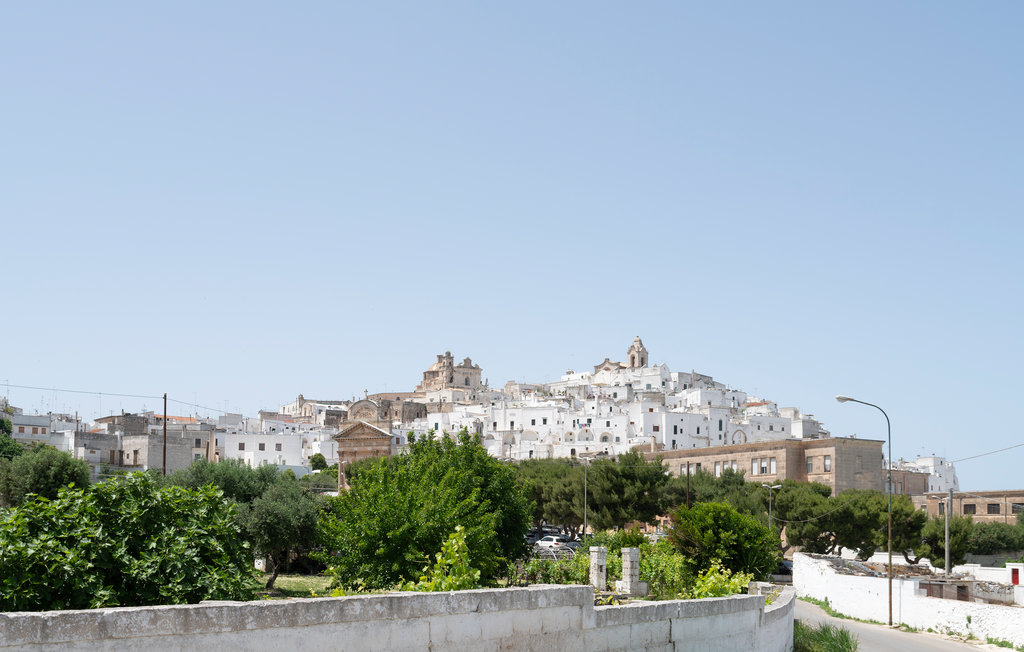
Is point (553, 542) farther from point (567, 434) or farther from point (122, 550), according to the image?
point (567, 434)

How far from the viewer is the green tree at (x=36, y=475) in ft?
139

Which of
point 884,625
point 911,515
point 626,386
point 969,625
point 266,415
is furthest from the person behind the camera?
point 266,415

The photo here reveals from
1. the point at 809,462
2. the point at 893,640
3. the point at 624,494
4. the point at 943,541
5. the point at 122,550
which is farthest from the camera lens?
the point at 809,462

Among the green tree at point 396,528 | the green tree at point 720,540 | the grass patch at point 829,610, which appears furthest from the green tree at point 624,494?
the green tree at point 396,528

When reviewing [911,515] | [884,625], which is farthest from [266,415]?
[884,625]

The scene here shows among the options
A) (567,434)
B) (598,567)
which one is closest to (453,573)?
(598,567)

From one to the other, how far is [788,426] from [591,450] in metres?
24.1

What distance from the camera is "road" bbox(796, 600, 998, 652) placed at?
26594 millimetres

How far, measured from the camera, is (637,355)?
17188 centimetres

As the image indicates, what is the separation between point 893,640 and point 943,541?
96.8ft

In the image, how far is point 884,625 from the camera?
3331cm

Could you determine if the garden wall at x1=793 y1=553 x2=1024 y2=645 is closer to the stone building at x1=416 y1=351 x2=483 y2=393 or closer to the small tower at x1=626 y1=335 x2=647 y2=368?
the small tower at x1=626 y1=335 x2=647 y2=368

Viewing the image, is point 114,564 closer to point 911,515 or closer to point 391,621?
point 391,621

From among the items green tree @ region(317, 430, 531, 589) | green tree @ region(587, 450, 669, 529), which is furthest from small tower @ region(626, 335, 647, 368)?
green tree @ region(317, 430, 531, 589)
